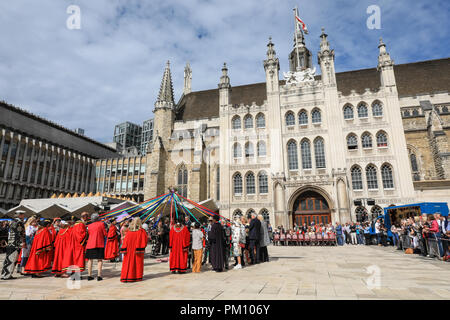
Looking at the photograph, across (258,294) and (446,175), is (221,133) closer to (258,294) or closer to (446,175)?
(446,175)

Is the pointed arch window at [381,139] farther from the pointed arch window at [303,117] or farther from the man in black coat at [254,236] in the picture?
the man in black coat at [254,236]

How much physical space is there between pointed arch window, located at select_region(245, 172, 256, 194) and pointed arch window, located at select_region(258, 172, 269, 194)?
0.70m

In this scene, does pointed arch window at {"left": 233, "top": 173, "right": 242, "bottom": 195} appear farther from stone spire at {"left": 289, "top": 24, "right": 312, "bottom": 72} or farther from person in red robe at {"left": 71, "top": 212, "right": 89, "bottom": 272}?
person in red robe at {"left": 71, "top": 212, "right": 89, "bottom": 272}

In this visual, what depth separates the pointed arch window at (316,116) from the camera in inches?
1131

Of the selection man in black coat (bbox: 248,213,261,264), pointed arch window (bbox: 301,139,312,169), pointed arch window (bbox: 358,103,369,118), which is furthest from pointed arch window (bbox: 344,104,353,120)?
man in black coat (bbox: 248,213,261,264)

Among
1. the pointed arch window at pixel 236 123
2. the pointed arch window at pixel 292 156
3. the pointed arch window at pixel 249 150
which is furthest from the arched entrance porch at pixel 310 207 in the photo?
the pointed arch window at pixel 236 123

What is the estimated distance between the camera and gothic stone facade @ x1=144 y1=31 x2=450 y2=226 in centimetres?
2562

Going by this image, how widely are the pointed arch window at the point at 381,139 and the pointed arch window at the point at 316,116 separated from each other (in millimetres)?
5998

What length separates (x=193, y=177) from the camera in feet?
101

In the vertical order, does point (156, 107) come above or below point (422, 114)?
above
